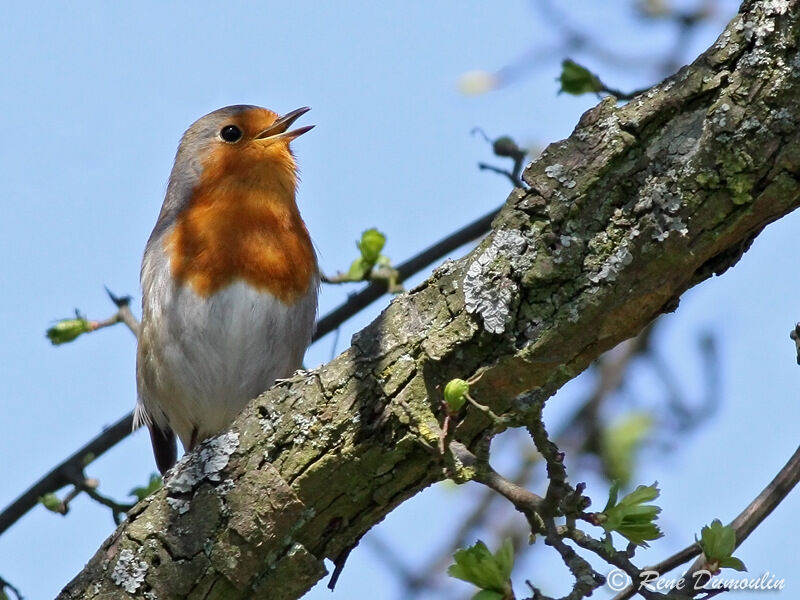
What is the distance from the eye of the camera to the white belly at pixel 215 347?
5.56m

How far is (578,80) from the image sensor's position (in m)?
5.12

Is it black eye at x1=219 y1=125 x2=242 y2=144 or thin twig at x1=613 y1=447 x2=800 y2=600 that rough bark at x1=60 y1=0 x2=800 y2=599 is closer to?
thin twig at x1=613 y1=447 x2=800 y2=600

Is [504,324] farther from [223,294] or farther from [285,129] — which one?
[285,129]

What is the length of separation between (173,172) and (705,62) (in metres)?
4.26

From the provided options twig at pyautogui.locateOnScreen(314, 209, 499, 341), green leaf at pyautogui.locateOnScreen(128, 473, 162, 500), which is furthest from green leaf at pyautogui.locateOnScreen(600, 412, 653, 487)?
green leaf at pyautogui.locateOnScreen(128, 473, 162, 500)

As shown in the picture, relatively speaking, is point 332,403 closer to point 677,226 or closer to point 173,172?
point 677,226

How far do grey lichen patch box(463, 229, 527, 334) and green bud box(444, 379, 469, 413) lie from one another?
0.25 m

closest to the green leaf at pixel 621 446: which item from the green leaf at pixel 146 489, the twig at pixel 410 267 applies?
the twig at pixel 410 267

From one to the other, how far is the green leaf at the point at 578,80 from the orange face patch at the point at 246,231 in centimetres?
170

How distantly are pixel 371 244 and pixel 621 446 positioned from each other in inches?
91.7

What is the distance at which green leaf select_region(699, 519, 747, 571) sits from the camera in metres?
2.89

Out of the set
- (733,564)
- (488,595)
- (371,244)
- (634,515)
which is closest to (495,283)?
(634,515)

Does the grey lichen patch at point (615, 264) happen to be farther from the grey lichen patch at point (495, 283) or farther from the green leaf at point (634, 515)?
the green leaf at point (634, 515)

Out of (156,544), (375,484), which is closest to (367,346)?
(375,484)
